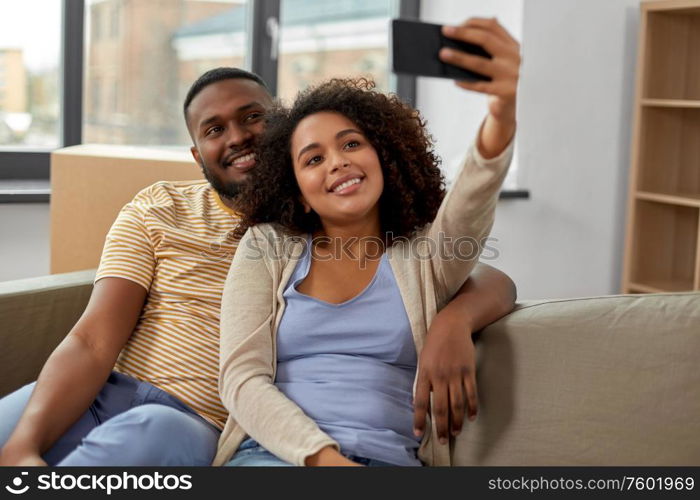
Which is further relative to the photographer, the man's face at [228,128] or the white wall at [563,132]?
the white wall at [563,132]

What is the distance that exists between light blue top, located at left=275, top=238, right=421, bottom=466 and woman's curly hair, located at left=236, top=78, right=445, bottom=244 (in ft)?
0.39

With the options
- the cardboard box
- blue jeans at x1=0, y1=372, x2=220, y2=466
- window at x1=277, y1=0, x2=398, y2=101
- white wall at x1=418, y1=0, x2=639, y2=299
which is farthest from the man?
white wall at x1=418, y1=0, x2=639, y2=299

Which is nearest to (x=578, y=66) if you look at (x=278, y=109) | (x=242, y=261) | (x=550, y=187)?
(x=550, y=187)

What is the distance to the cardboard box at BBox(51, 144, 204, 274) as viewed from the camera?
6.37ft

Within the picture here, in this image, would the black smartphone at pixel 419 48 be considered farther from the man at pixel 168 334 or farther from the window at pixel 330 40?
the window at pixel 330 40

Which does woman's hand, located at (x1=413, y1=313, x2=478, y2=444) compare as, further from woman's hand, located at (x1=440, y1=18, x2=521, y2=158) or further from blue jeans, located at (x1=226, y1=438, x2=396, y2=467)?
woman's hand, located at (x1=440, y1=18, x2=521, y2=158)

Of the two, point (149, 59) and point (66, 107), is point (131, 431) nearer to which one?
point (66, 107)

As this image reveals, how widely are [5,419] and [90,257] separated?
65cm

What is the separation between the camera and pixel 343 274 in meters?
1.40

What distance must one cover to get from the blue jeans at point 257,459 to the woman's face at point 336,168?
1.24 feet

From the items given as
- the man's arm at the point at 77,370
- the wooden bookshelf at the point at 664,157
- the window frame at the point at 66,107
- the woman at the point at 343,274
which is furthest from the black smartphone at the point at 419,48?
the wooden bookshelf at the point at 664,157

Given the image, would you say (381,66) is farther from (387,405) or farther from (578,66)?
(387,405)

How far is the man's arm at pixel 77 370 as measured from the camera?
1280 mm

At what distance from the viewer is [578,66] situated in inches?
133
